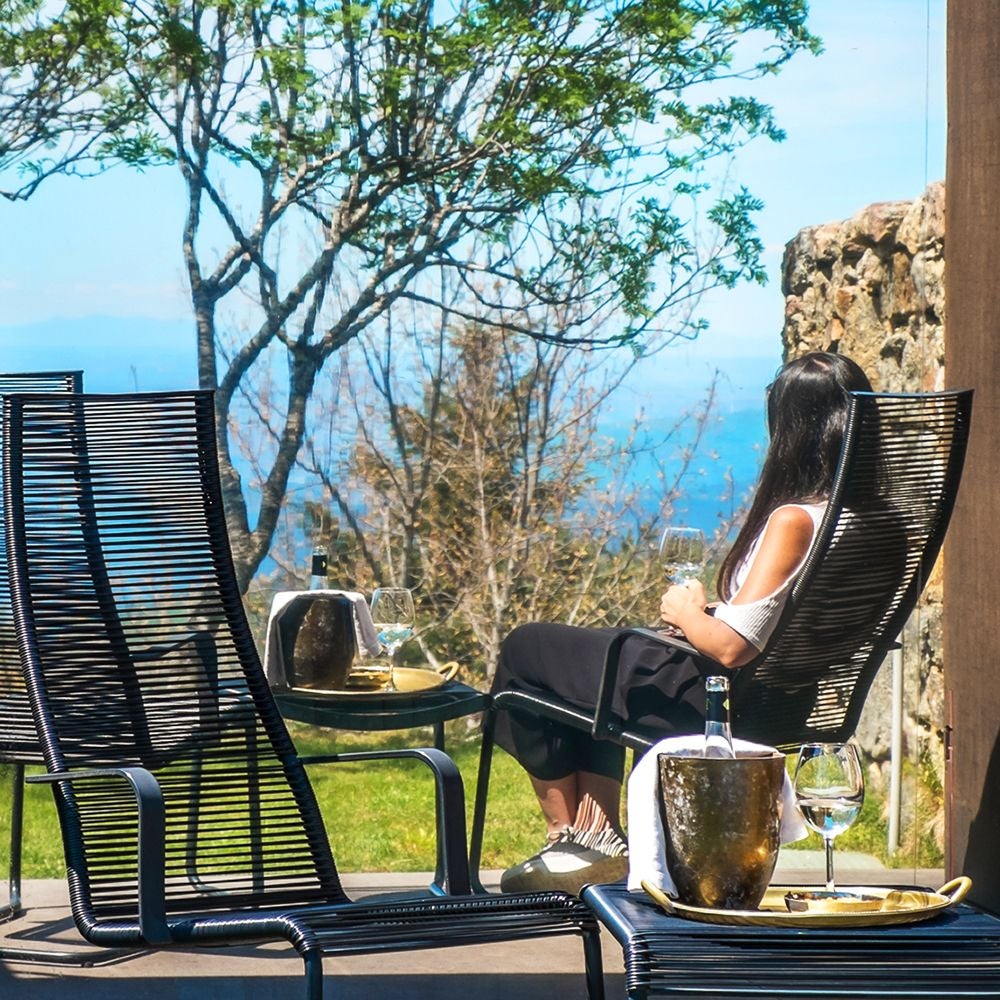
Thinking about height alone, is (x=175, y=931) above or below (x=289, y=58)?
below

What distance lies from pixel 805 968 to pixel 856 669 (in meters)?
1.65

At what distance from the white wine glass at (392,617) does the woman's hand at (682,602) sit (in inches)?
25.2

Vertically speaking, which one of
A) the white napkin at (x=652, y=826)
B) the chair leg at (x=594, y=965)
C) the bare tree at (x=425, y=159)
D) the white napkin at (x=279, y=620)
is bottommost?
the chair leg at (x=594, y=965)

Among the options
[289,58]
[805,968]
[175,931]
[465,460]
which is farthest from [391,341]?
[805,968]

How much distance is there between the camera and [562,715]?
135 inches

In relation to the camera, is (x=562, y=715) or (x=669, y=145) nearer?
(x=562, y=715)

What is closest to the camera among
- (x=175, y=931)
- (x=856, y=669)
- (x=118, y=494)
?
(x=175, y=931)

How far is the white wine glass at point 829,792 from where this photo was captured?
2.05 m

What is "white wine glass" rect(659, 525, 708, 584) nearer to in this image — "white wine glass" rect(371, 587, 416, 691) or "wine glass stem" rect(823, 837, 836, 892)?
"white wine glass" rect(371, 587, 416, 691)

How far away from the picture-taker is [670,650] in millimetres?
3361

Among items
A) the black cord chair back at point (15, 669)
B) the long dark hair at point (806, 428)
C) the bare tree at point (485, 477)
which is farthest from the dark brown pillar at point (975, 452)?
the black cord chair back at point (15, 669)

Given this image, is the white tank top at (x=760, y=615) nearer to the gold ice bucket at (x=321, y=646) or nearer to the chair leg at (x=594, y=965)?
the gold ice bucket at (x=321, y=646)

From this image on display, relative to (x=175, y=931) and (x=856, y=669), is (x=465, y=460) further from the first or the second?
(x=175, y=931)

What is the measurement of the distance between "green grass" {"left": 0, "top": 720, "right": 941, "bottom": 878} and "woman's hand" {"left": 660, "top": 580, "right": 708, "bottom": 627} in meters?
0.67
